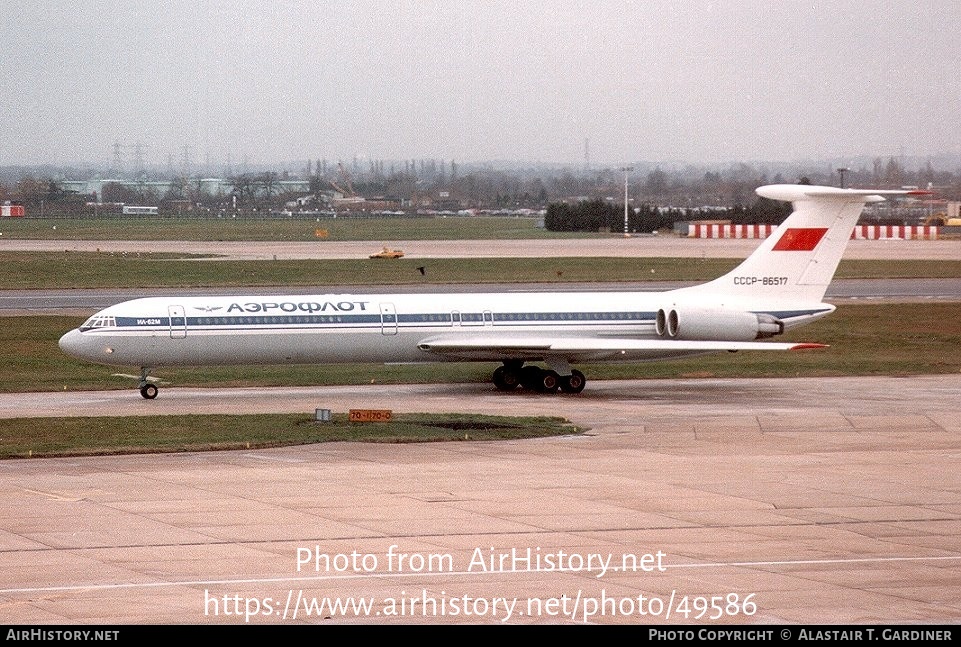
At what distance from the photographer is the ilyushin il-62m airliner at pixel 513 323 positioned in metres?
38.4

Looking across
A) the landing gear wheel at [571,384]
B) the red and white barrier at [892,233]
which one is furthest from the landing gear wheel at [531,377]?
the red and white barrier at [892,233]

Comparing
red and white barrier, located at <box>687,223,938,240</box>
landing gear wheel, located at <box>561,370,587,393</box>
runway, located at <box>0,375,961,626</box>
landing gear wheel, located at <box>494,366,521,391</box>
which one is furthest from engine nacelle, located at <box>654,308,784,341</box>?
red and white barrier, located at <box>687,223,938,240</box>

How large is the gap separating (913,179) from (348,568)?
159 m

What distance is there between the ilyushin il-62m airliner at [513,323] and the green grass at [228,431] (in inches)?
190

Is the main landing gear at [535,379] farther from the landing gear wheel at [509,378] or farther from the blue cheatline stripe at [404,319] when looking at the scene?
the blue cheatline stripe at [404,319]

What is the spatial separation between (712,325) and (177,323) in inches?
598

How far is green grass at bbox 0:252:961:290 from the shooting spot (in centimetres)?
7650

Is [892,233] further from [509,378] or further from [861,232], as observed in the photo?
[509,378]

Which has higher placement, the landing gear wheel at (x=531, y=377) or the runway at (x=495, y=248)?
the runway at (x=495, y=248)

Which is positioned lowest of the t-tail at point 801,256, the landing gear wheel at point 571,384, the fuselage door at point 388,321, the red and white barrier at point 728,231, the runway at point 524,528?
the landing gear wheel at point 571,384

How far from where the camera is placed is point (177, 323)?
3834 centimetres

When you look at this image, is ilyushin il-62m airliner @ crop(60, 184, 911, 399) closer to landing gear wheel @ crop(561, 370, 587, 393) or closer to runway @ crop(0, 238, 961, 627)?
landing gear wheel @ crop(561, 370, 587, 393)

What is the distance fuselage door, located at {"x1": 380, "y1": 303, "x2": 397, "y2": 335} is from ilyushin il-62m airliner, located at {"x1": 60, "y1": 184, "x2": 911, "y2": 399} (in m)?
0.03
